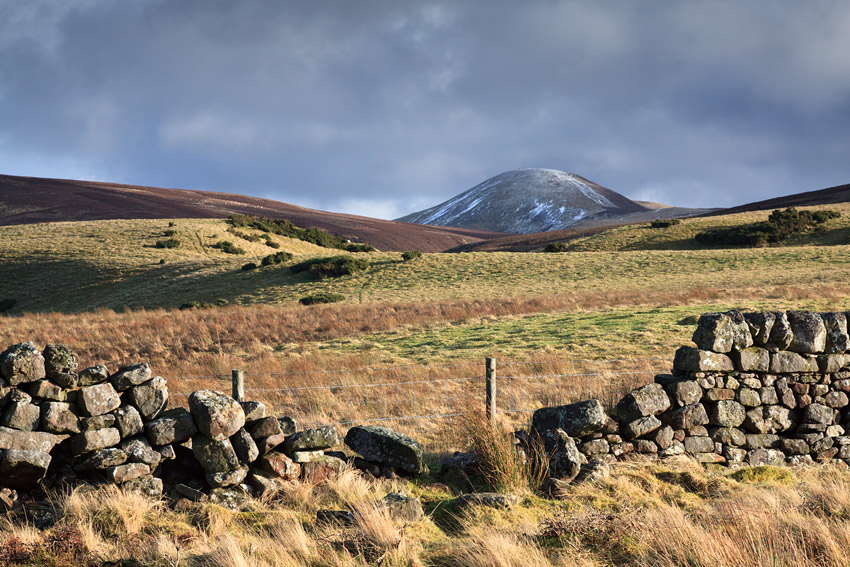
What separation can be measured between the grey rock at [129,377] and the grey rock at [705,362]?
7.48 metres

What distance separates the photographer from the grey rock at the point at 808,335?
28.0 ft

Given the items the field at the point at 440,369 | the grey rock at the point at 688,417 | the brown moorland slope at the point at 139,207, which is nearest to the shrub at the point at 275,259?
the field at the point at 440,369

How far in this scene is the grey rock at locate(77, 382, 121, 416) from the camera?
6562 millimetres

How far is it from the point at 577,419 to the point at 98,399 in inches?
242

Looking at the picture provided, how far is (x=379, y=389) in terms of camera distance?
1277cm

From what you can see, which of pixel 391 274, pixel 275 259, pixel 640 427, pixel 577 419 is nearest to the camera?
pixel 577 419

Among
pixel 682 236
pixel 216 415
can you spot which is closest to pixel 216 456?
pixel 216 415

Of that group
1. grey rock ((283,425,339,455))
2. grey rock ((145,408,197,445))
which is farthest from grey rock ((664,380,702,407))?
grey rock ((145,408,197,445))

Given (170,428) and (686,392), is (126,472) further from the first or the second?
(686,392)

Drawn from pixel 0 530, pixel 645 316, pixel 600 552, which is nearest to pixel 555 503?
pixel 600 552

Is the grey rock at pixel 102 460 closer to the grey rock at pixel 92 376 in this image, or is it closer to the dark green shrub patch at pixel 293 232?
the grey rock at pixel 92 376

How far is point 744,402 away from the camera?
859 cm

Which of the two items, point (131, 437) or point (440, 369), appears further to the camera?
point (440, 369)

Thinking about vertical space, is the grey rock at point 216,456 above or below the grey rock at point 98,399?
below
